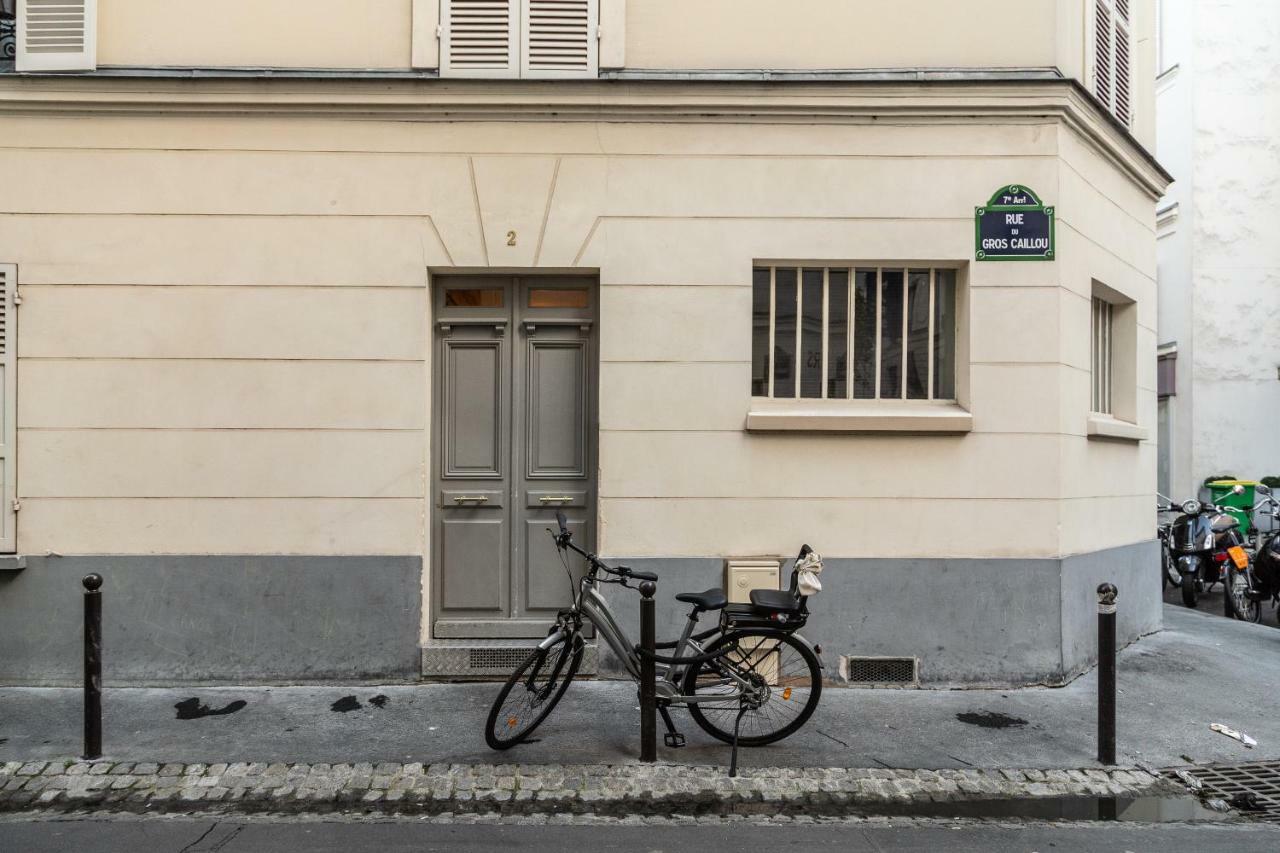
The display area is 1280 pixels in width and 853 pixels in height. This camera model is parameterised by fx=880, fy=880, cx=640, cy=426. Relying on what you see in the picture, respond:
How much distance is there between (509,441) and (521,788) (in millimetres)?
2735

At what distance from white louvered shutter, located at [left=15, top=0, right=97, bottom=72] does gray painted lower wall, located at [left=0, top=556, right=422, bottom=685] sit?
3.67 metres

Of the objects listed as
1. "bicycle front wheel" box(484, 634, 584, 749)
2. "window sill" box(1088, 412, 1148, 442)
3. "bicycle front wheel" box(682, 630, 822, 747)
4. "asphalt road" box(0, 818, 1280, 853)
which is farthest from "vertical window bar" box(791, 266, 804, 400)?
"asphalt road" box(0, 818, 1280, 853)

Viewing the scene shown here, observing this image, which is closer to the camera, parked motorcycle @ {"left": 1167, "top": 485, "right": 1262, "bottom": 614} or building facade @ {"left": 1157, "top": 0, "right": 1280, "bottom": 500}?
parked motorcycle @ {"left": 1167, "top": 485, "right": 1262, "bottom": 614}

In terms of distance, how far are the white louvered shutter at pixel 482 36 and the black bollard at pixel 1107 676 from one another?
17.6 feet

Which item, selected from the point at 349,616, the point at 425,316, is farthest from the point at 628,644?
the point at 425,316

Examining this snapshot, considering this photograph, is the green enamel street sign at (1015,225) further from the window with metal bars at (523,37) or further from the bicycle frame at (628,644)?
the bicycle frame at (628,644)

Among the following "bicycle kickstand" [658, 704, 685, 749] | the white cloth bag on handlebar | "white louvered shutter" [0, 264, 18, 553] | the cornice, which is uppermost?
the cornice

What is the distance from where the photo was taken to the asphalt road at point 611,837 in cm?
413

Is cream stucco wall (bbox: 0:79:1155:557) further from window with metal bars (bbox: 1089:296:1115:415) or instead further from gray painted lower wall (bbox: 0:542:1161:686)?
window with metal bars (bbox: 1089:296:1115:415)

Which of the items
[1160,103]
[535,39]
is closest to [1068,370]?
[535,39]

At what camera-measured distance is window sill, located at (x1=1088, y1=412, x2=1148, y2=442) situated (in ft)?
23.3

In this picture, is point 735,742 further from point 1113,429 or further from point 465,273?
point 1113,429

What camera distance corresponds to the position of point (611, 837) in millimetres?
4238

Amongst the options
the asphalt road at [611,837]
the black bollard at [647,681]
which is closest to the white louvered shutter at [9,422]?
the asphalt road at [611,837]
